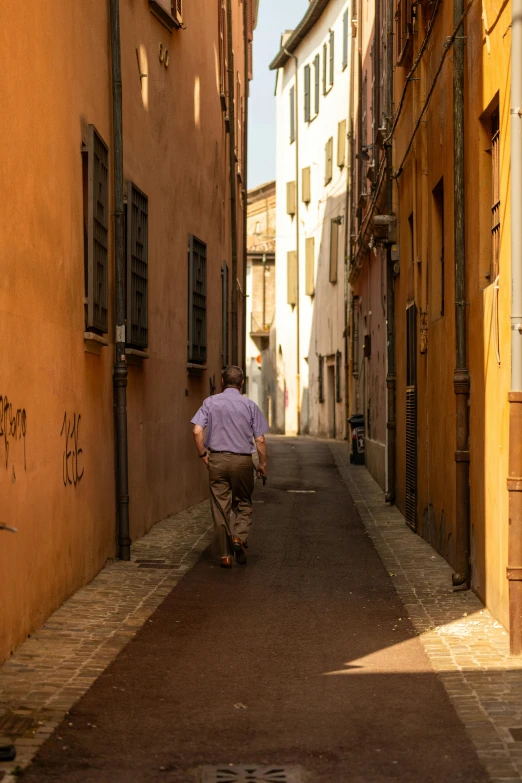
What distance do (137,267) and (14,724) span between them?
7.49 m

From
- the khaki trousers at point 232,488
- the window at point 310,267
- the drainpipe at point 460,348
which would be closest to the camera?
the drainpipe at point 460,348

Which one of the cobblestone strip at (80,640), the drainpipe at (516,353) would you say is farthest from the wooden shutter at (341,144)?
the drainpipe at (516,353)

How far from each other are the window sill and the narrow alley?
6.19 feet

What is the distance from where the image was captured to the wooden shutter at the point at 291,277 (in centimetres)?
4259

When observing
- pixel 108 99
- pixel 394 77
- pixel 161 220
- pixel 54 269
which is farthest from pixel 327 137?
pixel 54 269

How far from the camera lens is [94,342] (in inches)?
391

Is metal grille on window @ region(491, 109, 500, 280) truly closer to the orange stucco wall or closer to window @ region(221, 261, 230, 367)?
the orange stucco wall

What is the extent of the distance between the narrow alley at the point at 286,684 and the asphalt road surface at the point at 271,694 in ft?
0.04

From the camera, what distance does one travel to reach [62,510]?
859 centimetres

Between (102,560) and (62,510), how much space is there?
1875 mm

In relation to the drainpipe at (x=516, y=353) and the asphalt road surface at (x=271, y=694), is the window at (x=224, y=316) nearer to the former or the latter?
the asphalt road surface at (x=271, y=694)

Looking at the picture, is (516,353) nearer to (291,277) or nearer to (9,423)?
(9,423)

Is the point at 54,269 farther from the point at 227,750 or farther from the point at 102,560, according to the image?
the point at 227,750

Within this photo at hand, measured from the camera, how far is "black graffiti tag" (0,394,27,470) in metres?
6.85
